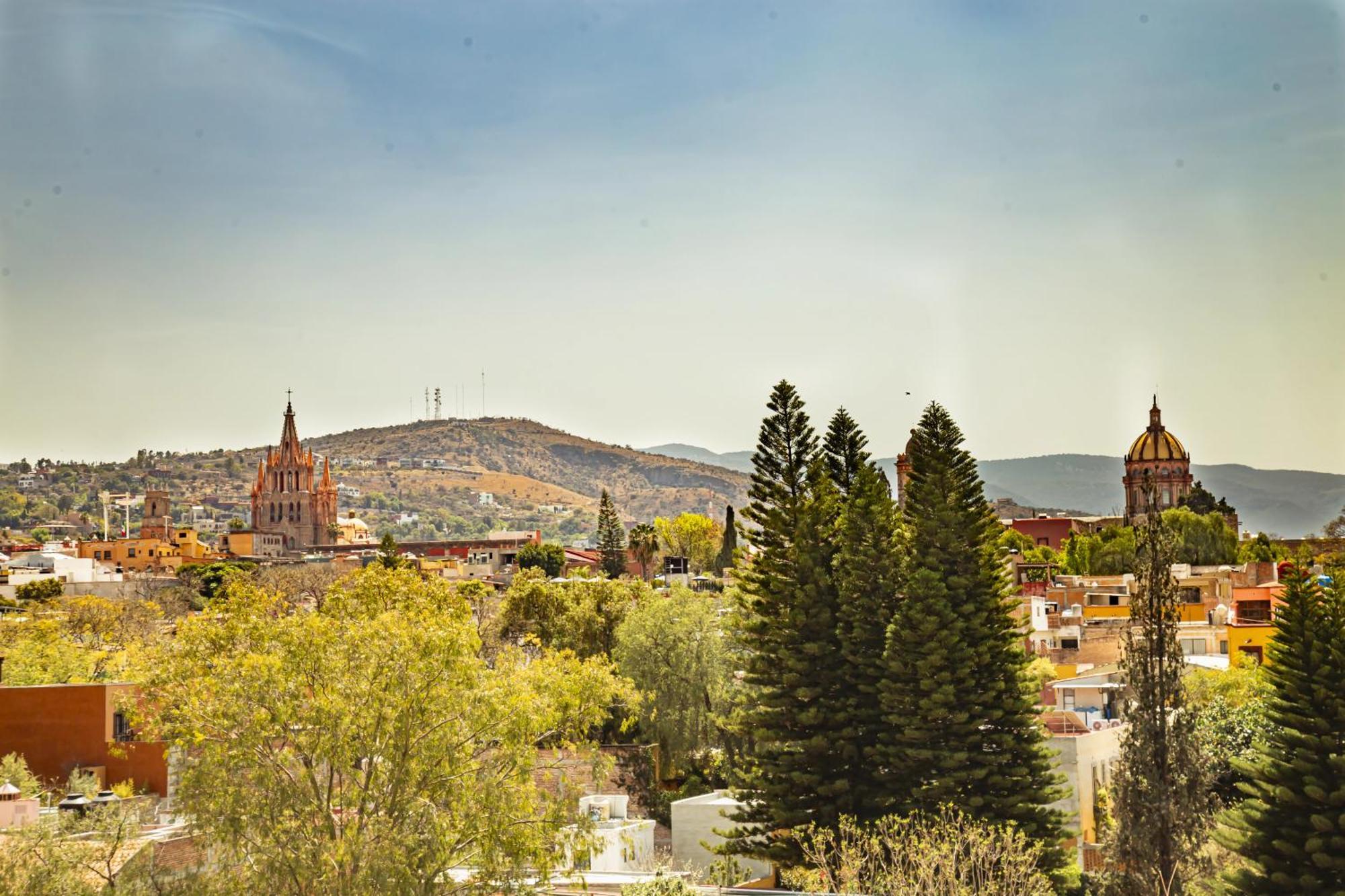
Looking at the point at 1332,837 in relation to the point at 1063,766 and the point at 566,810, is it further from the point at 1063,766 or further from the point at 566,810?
the point at 566,810

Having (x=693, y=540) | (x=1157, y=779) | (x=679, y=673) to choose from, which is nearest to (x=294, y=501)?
(x=693, y=540)

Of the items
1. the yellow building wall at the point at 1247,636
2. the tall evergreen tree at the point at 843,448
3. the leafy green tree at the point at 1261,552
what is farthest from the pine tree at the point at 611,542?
the tall evergreen tree at the point at 843,448

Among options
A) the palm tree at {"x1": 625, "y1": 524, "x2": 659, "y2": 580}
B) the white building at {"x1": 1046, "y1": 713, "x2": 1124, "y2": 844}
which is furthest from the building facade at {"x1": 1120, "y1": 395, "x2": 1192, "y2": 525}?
the white building at {"x1": 1046, "y1": 713, "x2": 1124, "y2": 844}

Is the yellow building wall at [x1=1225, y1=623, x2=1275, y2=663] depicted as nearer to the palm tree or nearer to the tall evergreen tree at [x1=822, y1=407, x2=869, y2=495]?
the tall evergreen tree at [x1=822, y1=407, x2=869, y2=495]

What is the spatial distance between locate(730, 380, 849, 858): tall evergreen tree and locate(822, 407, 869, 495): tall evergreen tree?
2.44 feet

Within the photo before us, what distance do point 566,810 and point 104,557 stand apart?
84006 millimetres

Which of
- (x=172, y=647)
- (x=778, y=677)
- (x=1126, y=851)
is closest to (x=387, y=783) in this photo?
(x=172, y=647)

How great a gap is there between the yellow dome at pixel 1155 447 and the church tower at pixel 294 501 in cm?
7327

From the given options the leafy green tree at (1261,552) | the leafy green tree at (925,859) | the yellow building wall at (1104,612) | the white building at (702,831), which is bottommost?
the white building at (702,831)

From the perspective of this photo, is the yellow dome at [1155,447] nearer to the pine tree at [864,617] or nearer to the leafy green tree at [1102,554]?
the leafy green tree at [1102,554]

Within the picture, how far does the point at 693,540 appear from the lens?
81938mm

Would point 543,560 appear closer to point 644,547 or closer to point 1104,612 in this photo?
point 644,547

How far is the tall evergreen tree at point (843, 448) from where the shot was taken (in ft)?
86.0

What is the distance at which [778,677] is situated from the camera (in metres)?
24.0
